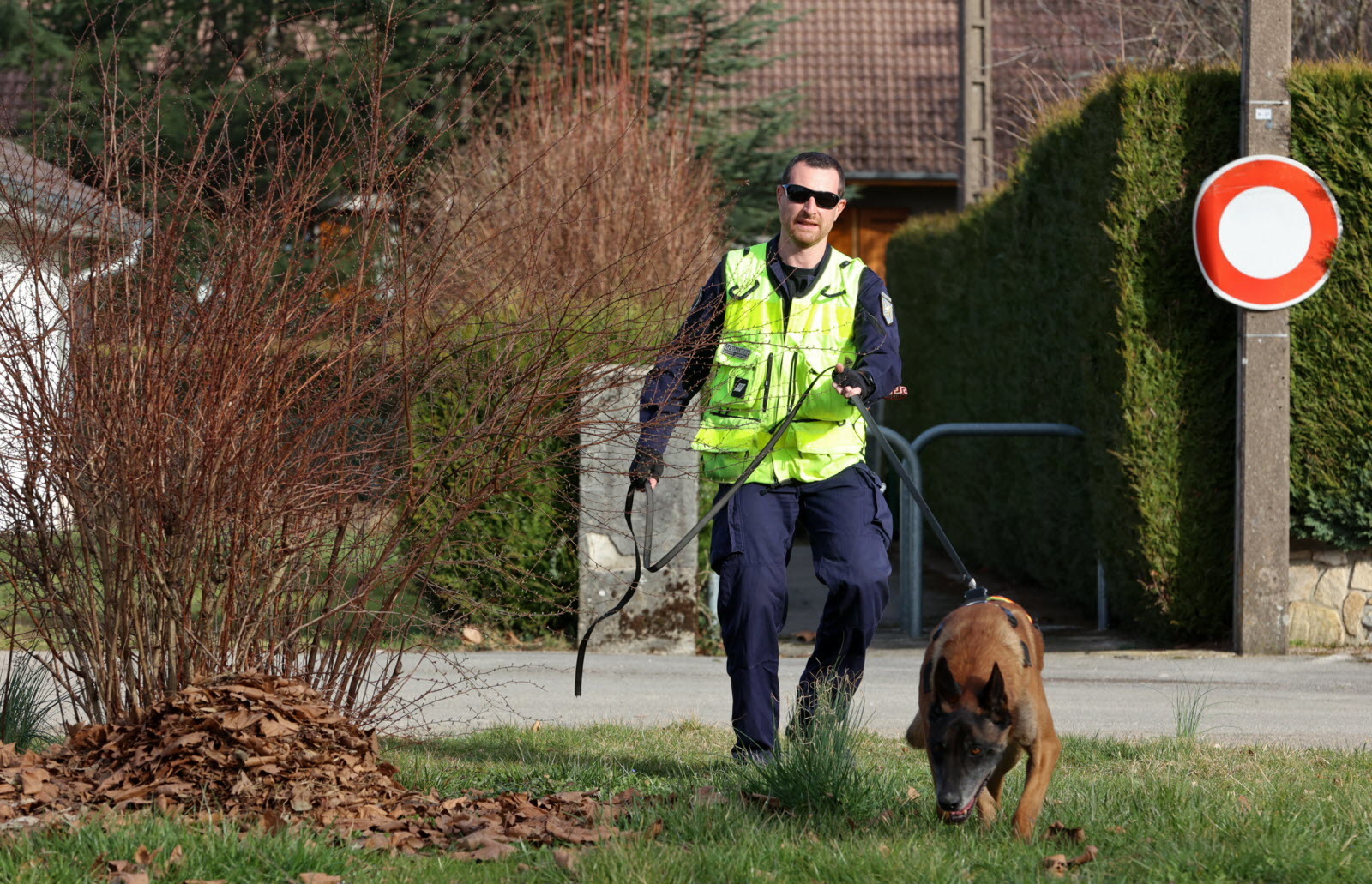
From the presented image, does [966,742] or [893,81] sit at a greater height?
A: [893,81]

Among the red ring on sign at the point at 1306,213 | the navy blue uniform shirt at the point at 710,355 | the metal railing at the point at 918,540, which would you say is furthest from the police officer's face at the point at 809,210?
the metal railing at the point at 918,540

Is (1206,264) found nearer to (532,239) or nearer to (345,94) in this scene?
(532,239)

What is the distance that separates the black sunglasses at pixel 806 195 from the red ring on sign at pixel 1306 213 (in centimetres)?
368

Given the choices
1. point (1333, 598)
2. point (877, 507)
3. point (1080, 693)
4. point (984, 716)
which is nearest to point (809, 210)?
point (877, 507)

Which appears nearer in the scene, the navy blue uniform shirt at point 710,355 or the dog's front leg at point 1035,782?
the dog's front leg at point 1035,782

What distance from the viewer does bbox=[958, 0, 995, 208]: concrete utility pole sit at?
53.4 ft

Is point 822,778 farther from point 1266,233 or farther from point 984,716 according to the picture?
point 1266,233

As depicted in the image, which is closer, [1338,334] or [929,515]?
[929,515]

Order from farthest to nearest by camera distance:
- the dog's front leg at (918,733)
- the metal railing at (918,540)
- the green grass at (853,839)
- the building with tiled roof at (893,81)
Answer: the building with tiled roof at (893,81), the metal railing at (918,540), the dog's front leg at (918,733), the green grass at (853,839)

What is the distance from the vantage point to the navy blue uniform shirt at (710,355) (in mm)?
4969

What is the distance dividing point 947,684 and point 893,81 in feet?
74.5

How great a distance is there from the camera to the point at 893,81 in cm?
2562

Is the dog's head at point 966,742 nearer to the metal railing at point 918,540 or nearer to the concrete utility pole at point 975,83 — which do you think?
the metal railing at point 918,540

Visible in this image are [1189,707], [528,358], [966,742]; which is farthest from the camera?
[1189,707]
